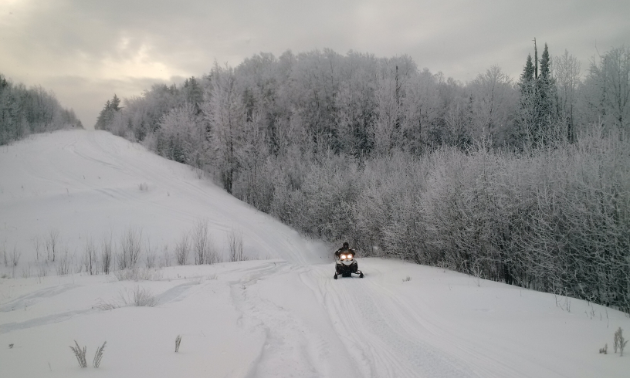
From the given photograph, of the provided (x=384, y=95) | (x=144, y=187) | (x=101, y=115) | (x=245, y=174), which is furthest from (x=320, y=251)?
(x=101, y=115)

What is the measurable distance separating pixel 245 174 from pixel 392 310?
33.9 metres

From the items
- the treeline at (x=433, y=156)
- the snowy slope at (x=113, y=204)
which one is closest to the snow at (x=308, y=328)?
the treeline at (x=433, y=156)

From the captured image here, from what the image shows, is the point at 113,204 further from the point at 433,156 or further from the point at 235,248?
the point at 433,156

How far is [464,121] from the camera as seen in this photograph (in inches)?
1735

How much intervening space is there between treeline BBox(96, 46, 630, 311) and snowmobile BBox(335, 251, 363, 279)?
196 inches

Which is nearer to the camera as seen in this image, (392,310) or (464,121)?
(392,310)

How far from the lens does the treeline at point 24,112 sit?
49.3 meters

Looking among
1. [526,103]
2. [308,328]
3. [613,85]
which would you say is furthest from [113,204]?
[613,85]

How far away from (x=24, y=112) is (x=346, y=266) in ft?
255

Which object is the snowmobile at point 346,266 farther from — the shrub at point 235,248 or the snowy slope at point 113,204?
the snowy slope at point 113,204

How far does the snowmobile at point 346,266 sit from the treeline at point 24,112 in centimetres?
5265

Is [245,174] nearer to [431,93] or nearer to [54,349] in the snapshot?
[431,93]

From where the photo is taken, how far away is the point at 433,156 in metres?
21.3

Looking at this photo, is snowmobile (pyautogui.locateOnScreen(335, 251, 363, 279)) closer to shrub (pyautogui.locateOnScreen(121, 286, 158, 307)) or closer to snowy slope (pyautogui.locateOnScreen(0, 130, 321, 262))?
shrub (pyautogui.locateOnScreen(121, 286, 158, 307))
